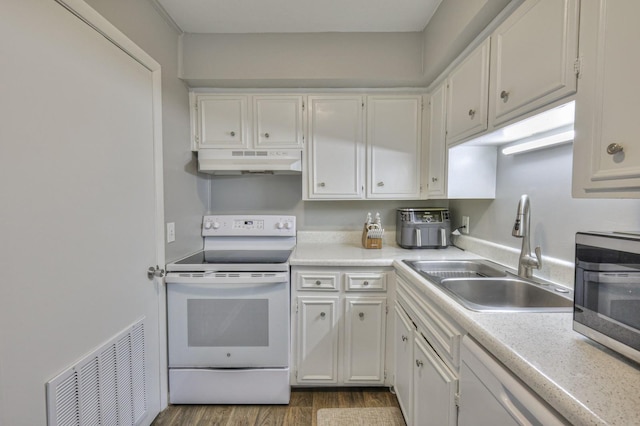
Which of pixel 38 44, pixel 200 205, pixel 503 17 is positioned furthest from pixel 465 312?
pixel 200 205

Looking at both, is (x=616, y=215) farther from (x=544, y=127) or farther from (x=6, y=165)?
(x=6, y=165)

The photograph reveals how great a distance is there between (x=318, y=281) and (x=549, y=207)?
1327 mm

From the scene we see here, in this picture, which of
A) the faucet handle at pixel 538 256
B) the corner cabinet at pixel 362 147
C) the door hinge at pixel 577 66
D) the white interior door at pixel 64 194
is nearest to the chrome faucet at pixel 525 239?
the faucet handle at pixel 538 256

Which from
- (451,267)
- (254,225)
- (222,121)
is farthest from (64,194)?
(451,267)

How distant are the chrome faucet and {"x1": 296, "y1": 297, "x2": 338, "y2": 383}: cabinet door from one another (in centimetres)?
107

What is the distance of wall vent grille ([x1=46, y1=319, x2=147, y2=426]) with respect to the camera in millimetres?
1017

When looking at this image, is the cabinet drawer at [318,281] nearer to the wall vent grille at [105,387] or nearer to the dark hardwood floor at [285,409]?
the dark hardwood floor at [285,409]

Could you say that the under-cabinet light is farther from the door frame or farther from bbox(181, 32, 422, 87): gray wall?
the door frame

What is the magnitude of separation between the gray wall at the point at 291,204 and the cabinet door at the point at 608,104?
1.62 meters

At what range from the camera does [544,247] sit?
1.38m

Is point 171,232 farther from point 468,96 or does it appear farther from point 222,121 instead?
point 468,96

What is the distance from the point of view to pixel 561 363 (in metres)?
0.66

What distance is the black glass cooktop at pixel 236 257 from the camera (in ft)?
6.09

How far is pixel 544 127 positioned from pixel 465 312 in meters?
0.94
